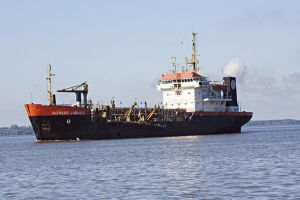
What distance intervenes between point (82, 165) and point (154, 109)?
127ft

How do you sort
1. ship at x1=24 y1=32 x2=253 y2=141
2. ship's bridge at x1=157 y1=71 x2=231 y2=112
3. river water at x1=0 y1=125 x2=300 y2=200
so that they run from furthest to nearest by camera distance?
ship's bridge at x1=157 y1=71 x2=231 y2=112 < ship at x1=24 y1=32 x2=253 y2=141 < river water at x1=0 y1=125 x2=300 y2=200

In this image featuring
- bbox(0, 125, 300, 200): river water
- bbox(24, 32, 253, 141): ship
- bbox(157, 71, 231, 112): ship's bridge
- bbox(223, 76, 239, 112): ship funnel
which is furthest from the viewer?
bbox(223, 76, 239, 112): ship funnel

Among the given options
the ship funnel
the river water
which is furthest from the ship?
the river water

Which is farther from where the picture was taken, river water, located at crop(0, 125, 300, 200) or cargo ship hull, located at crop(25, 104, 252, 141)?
cargo ship hull, located at crop(25, 104, 252, 141)

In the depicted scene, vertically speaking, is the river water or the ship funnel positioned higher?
the ship funnel

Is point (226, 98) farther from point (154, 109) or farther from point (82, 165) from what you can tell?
point (82, 165)

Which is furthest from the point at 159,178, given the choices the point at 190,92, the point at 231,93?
the point at 231,93

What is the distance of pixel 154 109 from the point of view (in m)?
76.4

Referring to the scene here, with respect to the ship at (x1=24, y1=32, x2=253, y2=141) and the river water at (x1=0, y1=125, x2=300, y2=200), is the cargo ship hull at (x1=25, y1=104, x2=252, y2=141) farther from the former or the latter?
the river water at (x1=0, y1=125, x2=300, y2=200)

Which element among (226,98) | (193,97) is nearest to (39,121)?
(193,97)

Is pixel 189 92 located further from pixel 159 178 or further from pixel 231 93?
pixel 159 178

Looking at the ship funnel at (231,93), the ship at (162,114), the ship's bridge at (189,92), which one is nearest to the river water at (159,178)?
the ship at (162,114)

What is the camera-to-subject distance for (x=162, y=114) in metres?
77.7

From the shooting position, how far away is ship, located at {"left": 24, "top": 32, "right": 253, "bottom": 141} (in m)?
67.8
